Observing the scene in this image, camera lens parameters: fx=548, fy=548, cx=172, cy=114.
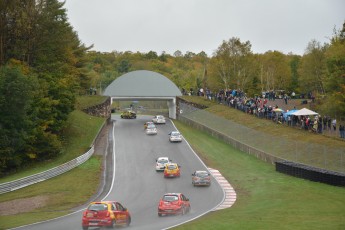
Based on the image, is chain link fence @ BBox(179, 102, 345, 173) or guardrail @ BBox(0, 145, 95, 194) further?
guardrail @ BBox(0, 145, 95, 194)

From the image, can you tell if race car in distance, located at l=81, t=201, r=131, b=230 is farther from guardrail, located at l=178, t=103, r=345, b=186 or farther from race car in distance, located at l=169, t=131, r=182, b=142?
race car in distance, located at l=169, t=131, r=182, b=142

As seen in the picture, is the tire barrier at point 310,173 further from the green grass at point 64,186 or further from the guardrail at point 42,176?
the guardrail at point 42,176

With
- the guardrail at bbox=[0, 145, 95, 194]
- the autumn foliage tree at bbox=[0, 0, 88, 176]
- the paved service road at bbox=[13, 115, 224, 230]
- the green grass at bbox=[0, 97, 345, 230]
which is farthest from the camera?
the autumn foliage tree at bbox=[0, 0, 88, 176]

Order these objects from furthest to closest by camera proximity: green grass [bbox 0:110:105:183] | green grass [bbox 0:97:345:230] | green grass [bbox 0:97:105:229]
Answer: green grass [bbox 0:110:105:183] → green grass [bbox 0:97:105:229] → green grass [bbox 0:97:345:230]

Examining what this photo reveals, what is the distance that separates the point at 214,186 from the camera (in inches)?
1725

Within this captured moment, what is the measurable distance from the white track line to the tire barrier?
5293 mm

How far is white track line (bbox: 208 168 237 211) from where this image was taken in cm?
3624

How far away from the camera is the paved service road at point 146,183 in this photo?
1184 inches

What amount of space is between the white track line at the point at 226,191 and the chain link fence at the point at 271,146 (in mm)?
6253

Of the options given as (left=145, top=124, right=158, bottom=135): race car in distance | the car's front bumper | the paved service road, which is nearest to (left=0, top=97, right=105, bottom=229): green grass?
the paved service road

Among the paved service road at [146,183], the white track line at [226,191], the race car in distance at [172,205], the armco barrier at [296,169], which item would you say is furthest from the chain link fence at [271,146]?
the race car in distance at [172,205]

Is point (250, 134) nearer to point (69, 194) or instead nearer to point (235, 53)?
point (69, 194)

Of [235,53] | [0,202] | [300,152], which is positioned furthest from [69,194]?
[235,53]

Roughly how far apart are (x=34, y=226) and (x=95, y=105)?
195 feet
